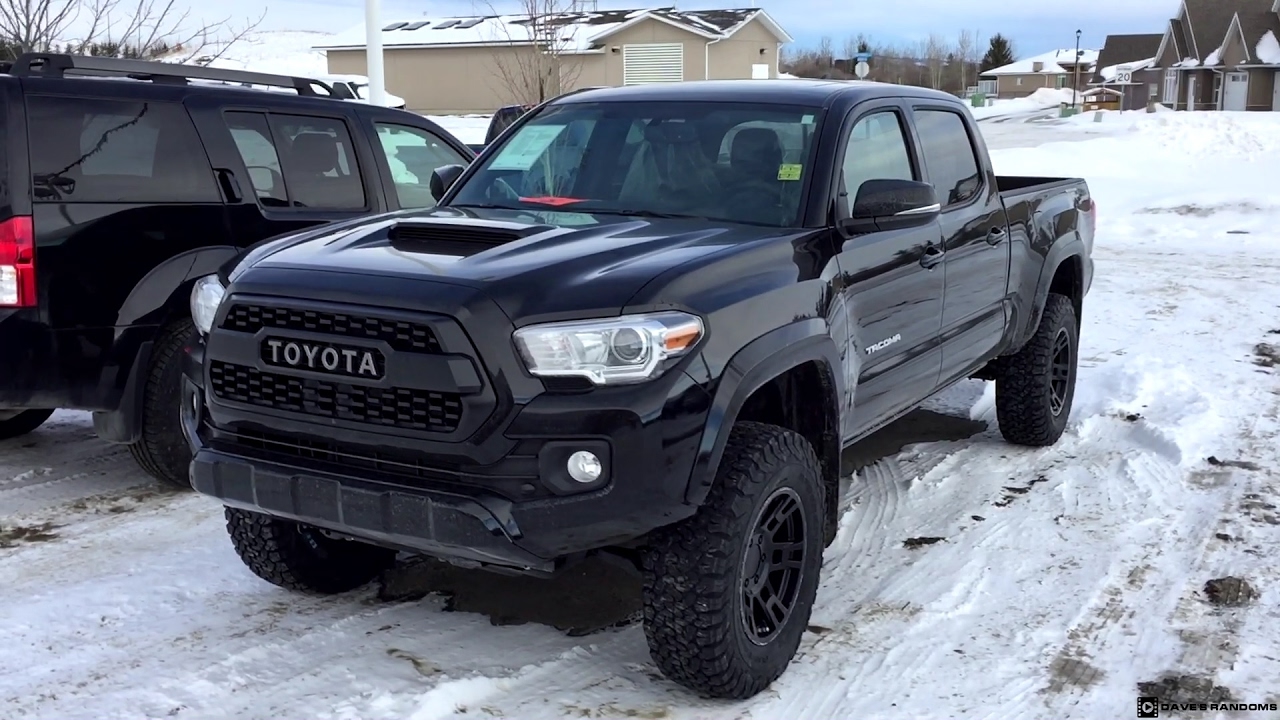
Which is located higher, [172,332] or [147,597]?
[172,332]

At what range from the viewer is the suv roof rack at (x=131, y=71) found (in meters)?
5.29

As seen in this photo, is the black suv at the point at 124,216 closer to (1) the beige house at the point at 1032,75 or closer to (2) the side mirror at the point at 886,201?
(2) the side mirror at the point at 886,201

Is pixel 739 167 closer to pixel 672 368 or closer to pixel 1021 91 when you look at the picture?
pixel 672 368

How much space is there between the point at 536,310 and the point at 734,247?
81 cm

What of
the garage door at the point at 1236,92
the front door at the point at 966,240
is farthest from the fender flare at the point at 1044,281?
the garage door at the point at 1236,92

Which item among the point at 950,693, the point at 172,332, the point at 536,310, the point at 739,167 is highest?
the point at 739,167

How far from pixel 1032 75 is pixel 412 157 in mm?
108969

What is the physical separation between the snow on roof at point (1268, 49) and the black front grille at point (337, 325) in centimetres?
5945

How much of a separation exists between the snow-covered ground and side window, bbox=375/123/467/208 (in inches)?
81.9

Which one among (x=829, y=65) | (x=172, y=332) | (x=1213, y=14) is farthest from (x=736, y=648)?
(x=829, y=65)

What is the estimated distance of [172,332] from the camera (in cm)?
547

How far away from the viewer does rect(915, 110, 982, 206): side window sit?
5375 mm

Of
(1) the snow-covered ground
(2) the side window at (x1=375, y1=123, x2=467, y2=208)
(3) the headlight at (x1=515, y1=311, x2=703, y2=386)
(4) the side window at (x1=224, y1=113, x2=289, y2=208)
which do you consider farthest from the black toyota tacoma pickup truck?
(2) the side window at (x1=375, y1=123, x2=467, y2=208)

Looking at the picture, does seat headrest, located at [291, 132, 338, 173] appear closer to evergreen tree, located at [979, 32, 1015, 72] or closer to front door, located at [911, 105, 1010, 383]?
front door, located at [911, 105, 1010, 383]
